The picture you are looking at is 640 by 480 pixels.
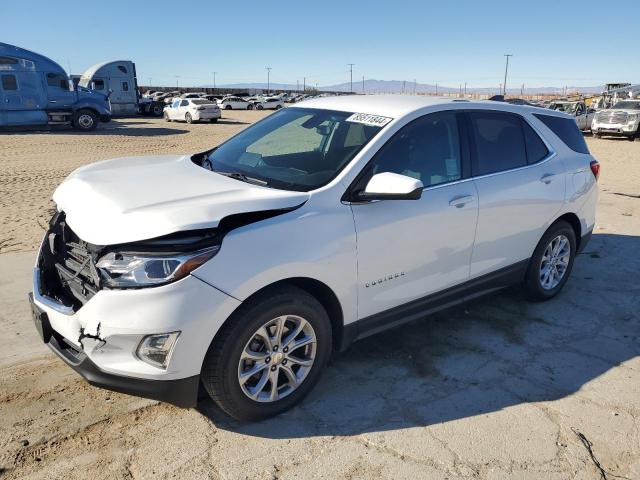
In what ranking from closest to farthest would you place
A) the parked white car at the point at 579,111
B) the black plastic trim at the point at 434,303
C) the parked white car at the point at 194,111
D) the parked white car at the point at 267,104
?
1. the black plastic trim at the point at 434,303
2. the parked white car at the point at 579,111
3. the parked white car at the point at 194,111
4. the parked white car at the point at 267,104

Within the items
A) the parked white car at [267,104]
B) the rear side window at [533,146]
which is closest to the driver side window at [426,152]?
the rear side window at [533,146]

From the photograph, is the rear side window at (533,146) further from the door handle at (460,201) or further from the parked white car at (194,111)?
the parked white car at (194,111)

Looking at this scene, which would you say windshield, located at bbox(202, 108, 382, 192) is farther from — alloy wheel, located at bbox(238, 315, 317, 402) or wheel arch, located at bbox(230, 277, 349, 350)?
alloy wheel, located at bbox(238, 315, 317, 402)

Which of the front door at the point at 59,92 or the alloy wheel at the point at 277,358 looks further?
the front door at the point at 59,92

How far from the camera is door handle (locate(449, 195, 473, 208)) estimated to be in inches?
145

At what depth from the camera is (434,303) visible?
380 centimetres

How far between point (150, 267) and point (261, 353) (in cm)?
79

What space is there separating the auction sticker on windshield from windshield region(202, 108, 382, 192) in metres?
0.03

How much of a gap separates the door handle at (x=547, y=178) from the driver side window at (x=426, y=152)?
0.99 metres

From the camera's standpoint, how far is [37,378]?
346cm

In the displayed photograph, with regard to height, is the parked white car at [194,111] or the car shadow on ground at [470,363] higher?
the parked white car at [194,111]

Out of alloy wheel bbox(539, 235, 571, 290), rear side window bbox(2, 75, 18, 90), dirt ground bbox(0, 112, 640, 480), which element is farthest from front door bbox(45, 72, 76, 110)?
alloy wheel bbox(539, 235, 571, 290)

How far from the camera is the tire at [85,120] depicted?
22.9 m

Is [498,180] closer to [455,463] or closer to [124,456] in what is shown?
[455,463]
